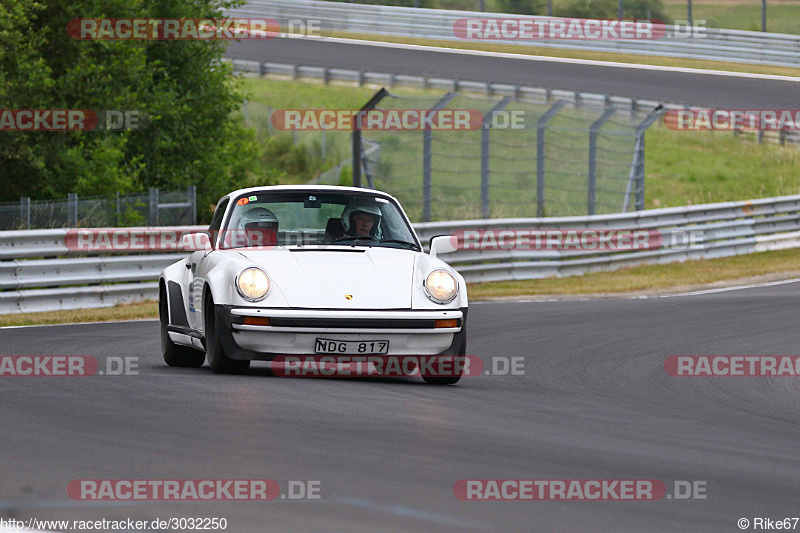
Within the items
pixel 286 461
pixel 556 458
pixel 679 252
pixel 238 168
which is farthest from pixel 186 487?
pixel 238 168

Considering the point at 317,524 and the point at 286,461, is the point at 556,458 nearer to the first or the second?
the point at 286,461

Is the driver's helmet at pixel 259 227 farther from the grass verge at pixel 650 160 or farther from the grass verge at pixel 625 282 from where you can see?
the grass verge at pixel 650 160

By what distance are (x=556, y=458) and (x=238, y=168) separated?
72.6 feet

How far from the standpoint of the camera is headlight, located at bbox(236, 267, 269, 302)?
8.77 meters

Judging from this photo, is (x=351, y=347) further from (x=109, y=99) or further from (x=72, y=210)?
(x=109, y=99)

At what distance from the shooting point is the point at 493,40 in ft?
153

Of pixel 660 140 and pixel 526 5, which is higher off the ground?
pixel 526 5

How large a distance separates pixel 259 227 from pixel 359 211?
73cm

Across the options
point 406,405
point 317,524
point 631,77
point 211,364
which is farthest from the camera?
point 631,77

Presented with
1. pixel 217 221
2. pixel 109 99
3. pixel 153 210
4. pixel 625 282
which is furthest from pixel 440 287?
pixel 109 99

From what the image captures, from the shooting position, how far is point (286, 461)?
6.05 metres

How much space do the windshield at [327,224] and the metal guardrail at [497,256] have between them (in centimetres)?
637

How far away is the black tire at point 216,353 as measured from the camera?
9016mm

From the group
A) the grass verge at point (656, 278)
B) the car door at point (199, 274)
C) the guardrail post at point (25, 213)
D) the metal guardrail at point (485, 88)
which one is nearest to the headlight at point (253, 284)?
the car door at point (199, 274)
